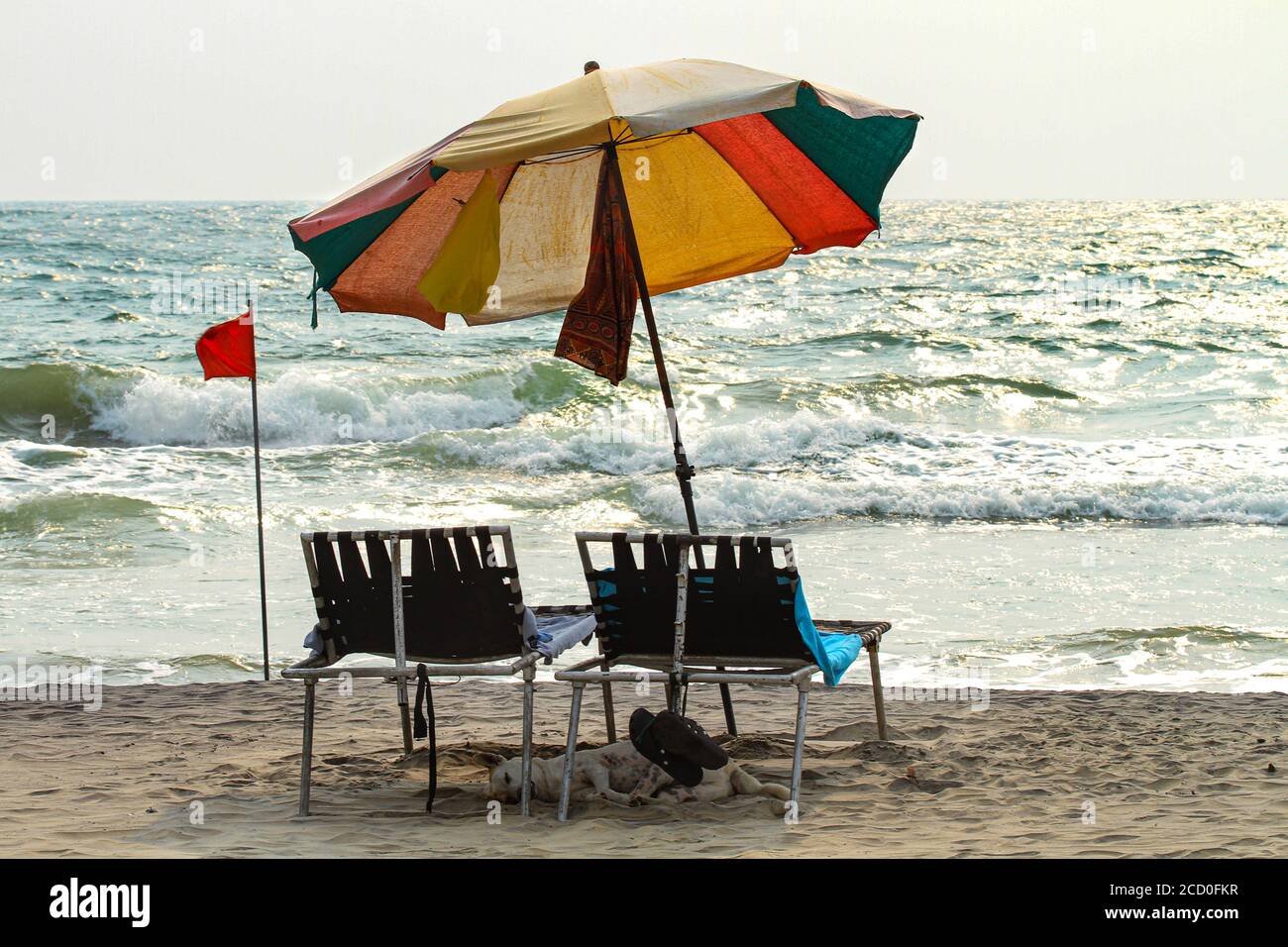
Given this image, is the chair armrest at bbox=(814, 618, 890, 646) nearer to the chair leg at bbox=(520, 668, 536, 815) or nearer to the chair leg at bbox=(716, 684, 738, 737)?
the chair leg at bbox=(716, 684, 738, 737)

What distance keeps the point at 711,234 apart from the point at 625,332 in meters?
0.70

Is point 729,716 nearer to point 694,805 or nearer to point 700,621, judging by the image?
point 694,805

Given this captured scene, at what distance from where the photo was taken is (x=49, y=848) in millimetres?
4465

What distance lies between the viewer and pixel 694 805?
4848mm

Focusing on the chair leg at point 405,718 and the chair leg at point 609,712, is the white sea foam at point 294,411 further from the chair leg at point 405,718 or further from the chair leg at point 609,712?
the chair leg at point 609,712

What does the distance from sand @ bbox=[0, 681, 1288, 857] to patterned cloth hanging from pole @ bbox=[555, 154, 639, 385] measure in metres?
1.63

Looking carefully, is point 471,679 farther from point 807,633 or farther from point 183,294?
point 183,294

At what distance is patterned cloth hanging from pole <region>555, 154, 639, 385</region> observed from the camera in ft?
18.1

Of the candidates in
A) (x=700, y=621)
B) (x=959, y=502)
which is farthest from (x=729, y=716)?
(x=959, y=502)

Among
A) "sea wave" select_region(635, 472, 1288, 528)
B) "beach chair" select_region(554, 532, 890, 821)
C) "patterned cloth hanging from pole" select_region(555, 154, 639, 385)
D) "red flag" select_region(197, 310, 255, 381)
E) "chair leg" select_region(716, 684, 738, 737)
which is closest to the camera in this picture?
"beach chair" select_region(554, 532, 890, 821)

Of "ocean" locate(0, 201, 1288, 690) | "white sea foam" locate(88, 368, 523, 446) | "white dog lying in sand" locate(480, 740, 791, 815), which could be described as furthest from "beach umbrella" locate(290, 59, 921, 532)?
"white sea foam" locate(88, 368, 523, 446)

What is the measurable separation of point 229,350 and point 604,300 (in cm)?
238
